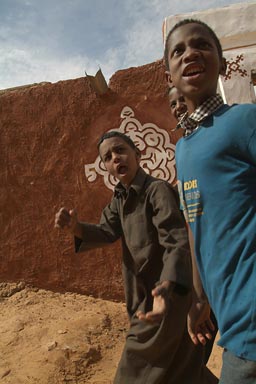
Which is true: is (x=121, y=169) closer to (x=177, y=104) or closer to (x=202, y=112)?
(x=177, y=104)

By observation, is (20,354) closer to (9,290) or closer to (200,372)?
(9,290)

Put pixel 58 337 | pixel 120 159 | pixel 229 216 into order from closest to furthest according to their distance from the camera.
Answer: pixel 229 216
pixel 120 159
pixel 58 337

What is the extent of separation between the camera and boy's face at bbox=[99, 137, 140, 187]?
2238 millimetres

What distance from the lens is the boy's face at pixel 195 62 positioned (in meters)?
1.23

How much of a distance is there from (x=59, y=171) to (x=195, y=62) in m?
3.39

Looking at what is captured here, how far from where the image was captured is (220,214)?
107 centimetres

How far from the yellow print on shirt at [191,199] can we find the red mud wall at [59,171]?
3.10m

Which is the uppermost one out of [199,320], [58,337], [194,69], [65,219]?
[194,69]

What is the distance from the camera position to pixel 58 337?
345cm

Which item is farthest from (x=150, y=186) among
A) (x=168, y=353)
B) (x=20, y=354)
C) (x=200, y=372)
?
(x=20, y=354)

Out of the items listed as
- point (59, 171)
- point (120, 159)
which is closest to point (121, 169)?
point (120, 159)

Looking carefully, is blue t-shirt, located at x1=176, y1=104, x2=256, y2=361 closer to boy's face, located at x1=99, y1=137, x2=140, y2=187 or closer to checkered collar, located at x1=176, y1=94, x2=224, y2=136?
checkered collar, located at x1=176, y1=94, x2=224, y2=136

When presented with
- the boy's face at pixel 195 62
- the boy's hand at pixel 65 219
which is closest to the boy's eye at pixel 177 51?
the boy's face at pixel 195 62

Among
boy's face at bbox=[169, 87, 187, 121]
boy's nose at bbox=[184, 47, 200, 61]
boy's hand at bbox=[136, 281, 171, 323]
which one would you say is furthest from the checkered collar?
boy's face at bbox=[169, 87, 187, 121]
